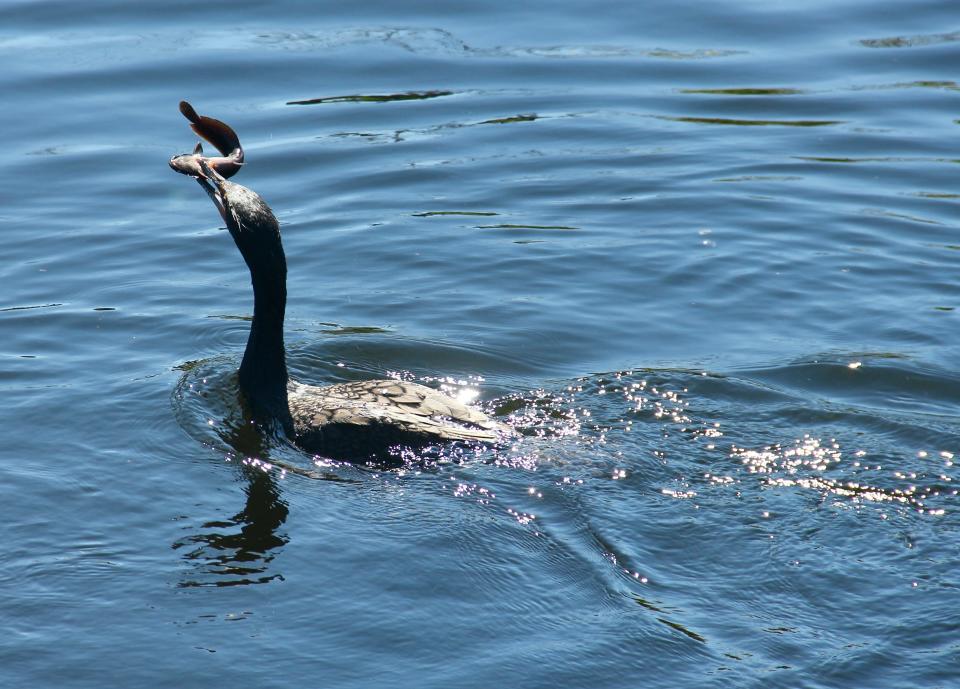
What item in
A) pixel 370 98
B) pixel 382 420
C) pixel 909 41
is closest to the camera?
pixel 382 420

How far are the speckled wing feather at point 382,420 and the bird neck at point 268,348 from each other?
147mm

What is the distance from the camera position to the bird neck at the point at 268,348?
27.1 feet

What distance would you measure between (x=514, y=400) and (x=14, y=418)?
3.31 metres

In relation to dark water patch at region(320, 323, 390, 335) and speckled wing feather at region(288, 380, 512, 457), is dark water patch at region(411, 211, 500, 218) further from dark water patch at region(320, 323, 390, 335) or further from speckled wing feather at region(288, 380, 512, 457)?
speckled wing feather at region(288, 380, 512, 457)

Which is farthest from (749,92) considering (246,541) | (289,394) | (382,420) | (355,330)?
(246,541)

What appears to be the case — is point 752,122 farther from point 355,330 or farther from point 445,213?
point 355,330

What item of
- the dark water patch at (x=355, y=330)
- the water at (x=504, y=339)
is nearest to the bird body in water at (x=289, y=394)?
the water at (x=504, y=339)

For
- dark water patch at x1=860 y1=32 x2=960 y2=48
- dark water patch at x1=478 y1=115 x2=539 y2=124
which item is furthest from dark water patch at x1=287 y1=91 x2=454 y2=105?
dark water patch at x1=860 y1=32 x2=960 y2=48

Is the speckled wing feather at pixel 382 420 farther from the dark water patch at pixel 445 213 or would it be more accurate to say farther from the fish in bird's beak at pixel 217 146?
the dark water patch at pixel 445 213

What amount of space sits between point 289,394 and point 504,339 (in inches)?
79.3

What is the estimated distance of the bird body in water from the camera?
7.85 m

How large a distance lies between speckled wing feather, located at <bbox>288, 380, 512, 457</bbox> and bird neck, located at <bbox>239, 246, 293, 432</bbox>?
0.15 metres

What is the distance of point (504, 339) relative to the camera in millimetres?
9852

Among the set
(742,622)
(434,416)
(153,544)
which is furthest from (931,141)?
(153,544)
